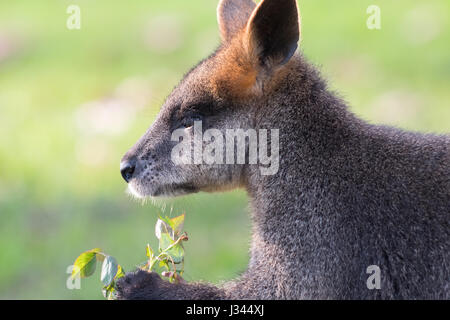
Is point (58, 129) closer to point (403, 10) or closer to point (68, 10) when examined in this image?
point (68, 10)

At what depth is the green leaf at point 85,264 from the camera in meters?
4.82

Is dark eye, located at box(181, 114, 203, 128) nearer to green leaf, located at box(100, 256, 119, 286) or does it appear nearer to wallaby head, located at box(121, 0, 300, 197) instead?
wallaby head, located at box(121, 0, 300, 197)

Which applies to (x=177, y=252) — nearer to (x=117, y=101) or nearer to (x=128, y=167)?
(x=128, y=167)

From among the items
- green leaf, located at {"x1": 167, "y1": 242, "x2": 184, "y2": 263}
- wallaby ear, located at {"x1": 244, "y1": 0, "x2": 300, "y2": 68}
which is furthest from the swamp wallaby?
green leaf, located at {"x1": 167, "y1": 242, "x2": 184, "y2": 263}

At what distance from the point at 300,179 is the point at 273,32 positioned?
811 millimetres

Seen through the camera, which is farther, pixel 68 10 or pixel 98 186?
pixel 68 10

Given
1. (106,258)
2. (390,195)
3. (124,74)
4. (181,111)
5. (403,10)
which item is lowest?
(106,258)

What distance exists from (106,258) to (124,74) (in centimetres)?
802

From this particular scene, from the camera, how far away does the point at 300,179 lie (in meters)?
4.85

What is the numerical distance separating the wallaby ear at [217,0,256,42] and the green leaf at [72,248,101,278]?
1594mm

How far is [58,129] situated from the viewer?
438 inches

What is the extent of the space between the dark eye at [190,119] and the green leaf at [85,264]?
0.89 m
